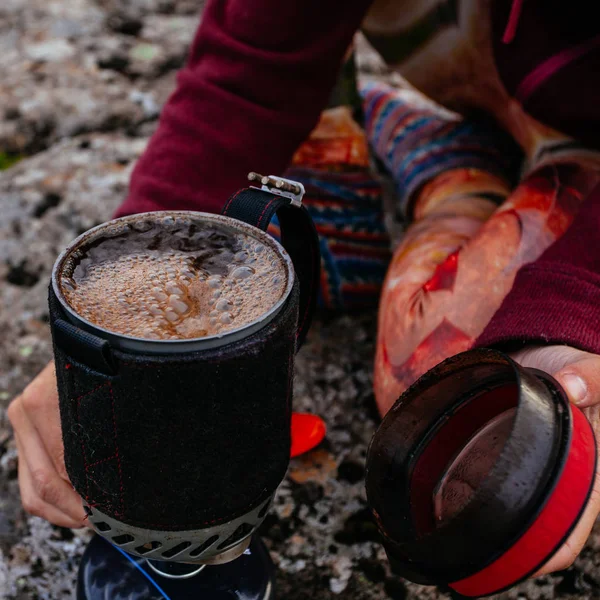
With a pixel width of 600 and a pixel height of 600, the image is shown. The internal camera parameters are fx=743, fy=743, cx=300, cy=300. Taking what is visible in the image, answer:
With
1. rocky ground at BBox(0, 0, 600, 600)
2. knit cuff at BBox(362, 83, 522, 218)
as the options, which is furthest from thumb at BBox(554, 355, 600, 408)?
knit cuff at BBox(362, 83, 522, 218)

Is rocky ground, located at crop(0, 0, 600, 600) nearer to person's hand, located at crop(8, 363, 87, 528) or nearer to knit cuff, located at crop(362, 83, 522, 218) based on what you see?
person's hand, located at crop(8, 363, 87, 528)

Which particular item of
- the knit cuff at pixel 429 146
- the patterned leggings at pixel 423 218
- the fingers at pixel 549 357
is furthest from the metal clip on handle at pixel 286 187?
the knit cuff at pixel 429 146

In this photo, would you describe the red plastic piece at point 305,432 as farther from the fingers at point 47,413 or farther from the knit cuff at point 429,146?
the knit cuff at point 429,146

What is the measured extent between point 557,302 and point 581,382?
0.68ft

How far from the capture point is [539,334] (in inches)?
36.7

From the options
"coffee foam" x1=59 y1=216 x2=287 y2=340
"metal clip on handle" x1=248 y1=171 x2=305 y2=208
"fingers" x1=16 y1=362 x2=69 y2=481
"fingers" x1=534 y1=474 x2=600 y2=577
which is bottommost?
"fingers" x1=16 y1=362 x2=69 y2=481

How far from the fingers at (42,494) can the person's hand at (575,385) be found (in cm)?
61

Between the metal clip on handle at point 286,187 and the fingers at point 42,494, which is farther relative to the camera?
the fingers at point 42,494

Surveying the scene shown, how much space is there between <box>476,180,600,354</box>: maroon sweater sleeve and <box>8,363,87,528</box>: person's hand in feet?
1.93

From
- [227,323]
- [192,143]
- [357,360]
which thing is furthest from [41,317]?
[227,323]

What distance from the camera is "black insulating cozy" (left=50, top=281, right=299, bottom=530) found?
0.67m

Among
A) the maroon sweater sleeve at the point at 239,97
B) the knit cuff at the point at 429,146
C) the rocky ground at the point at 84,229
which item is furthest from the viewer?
the knit cuff at the point at 429,146

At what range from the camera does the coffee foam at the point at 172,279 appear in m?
0.74

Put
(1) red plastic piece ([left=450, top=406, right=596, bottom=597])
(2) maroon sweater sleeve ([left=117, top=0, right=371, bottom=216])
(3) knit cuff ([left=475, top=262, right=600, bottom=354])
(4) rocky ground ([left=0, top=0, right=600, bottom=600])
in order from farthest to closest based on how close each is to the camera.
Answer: (2) maroon sweater sleeve ([left=117, top=0, right=371, bottom=216])
(4) rocky ground ([left=0, top=0, right=600, bottom=600])
(3) knit cuff ([left=475, top=262, right=600, bottom=354])
(1) red plastic piece ([left=450, top=406, right=596, bottom=597])
